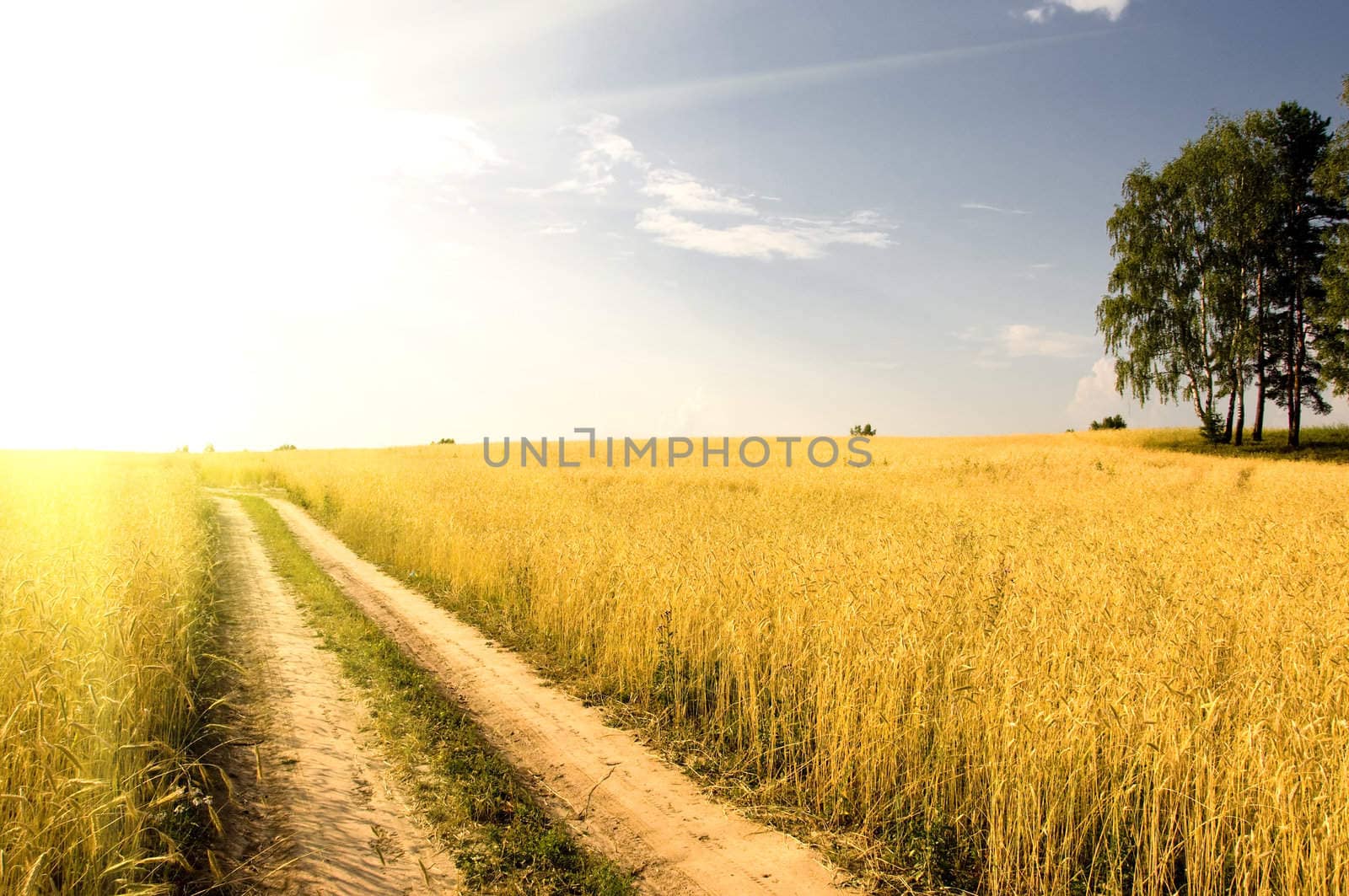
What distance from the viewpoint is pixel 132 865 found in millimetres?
3537

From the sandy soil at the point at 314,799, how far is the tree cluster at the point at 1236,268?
141ft

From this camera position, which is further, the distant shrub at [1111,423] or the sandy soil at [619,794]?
the distant shrub at [1111,423]

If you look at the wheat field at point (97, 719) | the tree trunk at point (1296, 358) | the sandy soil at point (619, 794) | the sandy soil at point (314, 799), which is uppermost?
Answer: the tree trunk at point (1296, 358)

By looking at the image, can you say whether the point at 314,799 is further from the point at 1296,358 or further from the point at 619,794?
the point at 1296,358

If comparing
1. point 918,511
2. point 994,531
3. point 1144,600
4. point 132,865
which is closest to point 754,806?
point 132,865

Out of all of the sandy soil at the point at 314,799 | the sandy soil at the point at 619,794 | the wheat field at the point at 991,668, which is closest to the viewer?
the wheat field at the point at 991,668

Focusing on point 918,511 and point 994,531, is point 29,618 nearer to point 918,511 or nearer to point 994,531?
point 994,531

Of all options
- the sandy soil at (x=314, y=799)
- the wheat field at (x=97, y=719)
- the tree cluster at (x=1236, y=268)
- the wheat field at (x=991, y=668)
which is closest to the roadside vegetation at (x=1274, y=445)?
the tree cluster at (x=1236, y=268)

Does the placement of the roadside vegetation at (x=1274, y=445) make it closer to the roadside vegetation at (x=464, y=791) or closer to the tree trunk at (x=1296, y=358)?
the tree trunk at (x=1296, y=358)

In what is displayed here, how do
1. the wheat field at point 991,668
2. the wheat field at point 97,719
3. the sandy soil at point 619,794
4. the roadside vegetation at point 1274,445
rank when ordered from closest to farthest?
the wheat field at point 97,719 < the wheat field at point 991,668 < the sandy soil at point 619,794 < the roadside vegetation at point 1274,445

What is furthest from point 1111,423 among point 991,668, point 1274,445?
point 991,668

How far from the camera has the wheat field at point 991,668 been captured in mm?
3822

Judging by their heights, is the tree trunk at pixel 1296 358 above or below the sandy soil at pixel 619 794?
above

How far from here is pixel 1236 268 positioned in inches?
1385
